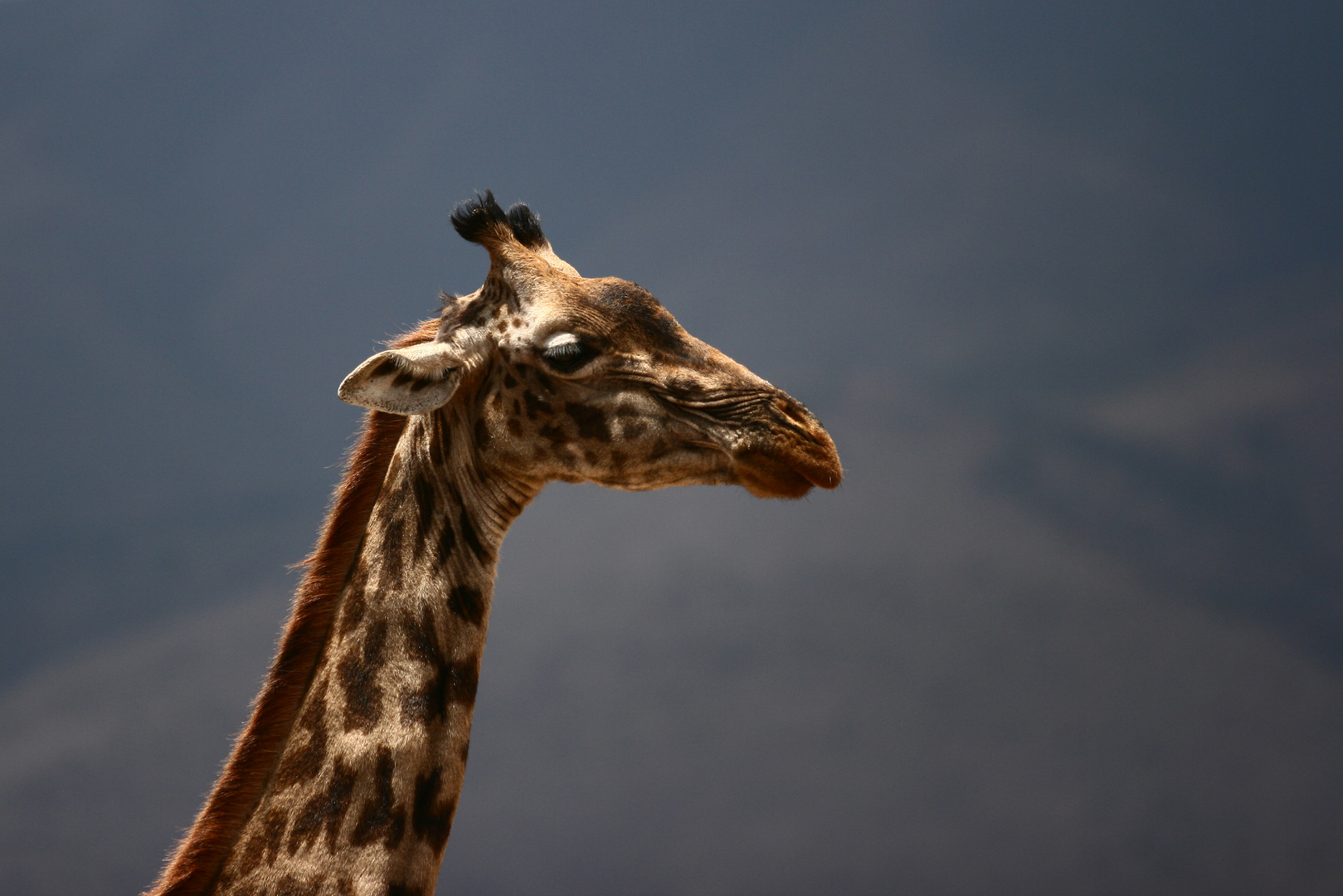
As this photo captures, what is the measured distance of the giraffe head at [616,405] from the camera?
10.5 ft

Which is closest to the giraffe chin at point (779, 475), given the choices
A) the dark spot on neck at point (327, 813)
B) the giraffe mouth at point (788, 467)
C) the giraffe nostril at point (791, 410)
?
the giraffe mouth at point (788, 467)

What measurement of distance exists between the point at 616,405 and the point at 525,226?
0.84 metres

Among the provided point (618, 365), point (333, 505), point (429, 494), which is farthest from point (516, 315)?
point (333, 505)

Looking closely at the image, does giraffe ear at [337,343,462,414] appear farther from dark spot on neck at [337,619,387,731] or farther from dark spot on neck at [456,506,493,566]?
dark spot on neck at [337,619,387,731]

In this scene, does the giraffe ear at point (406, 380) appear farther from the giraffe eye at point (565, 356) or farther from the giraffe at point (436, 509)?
→ the giraffe eye at point (565, 356)

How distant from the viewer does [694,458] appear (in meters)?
3.25

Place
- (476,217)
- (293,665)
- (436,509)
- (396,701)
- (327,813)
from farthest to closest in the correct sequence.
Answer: (476,217)
(436,509)
(293,665)
(396,701)
(327,813)

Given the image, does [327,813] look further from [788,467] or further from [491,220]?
[491,220]

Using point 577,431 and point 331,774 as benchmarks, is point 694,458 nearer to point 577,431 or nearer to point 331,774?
point 577,431

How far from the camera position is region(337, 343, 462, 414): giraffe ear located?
2.87 m

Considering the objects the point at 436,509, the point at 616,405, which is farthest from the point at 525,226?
the point at 436,509

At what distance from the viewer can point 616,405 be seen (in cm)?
323

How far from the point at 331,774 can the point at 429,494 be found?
852 millimetres

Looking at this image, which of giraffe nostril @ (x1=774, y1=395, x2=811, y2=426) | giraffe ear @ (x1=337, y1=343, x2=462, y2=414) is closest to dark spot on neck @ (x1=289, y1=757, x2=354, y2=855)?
giraffe ear @ (x1=337, y1=343, x2=462, y2=414)
